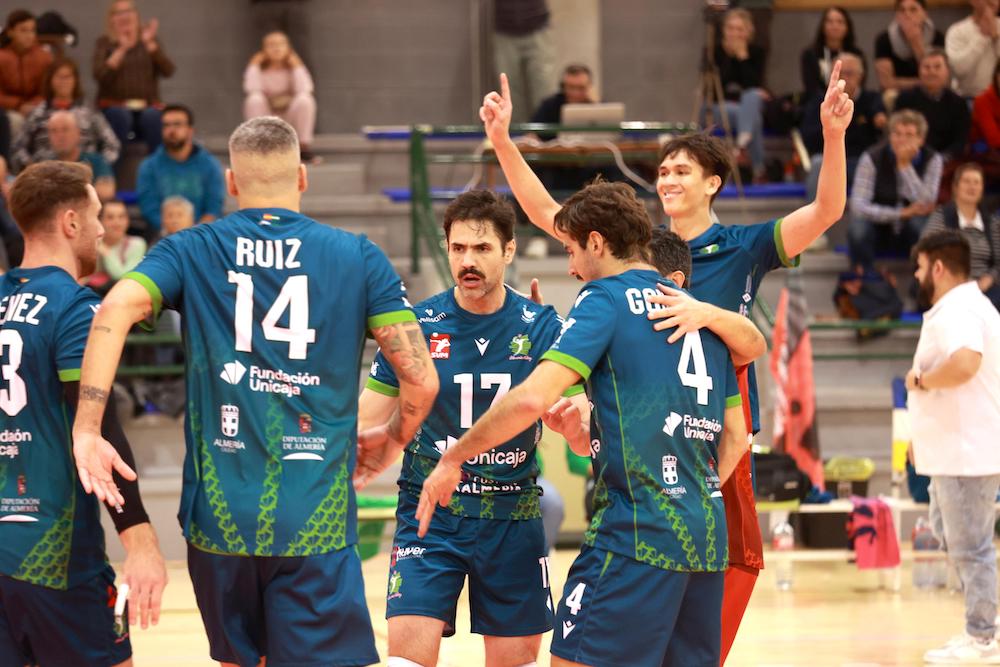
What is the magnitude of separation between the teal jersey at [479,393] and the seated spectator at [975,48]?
1016 cm

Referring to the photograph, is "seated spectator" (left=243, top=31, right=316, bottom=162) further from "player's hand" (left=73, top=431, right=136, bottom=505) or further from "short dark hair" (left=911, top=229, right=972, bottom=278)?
"player's hand" (left=73, top=431, right=136, bottom=505)

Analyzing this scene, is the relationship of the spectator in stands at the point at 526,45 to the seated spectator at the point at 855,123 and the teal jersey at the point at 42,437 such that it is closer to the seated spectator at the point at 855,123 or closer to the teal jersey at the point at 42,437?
the seated spectator at the point at 855,123

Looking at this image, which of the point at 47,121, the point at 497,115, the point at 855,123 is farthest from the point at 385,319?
the point at 855,123

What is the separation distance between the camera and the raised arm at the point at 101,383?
10.8 feet

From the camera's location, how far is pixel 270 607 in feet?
11.3

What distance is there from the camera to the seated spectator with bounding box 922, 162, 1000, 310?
36.5ft

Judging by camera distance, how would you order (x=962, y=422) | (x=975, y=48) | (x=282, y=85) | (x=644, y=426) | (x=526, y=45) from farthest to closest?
(x=526, y=45), (x=975, y=48), (x=282, y=85), (x=962, y=422), (x=644, y=426)

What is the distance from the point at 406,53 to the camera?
14805 millimetres

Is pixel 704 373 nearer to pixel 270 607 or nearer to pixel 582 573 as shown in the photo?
pixel 582 573

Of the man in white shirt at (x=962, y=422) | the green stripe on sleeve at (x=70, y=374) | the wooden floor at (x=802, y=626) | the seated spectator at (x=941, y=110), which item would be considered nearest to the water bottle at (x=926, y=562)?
the wooden floor at (x=802, y=626)

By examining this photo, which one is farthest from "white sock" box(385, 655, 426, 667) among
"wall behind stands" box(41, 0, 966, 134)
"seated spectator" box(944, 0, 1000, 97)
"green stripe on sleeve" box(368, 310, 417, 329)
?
"wall behind stands" box(41, 0, 966, 134)

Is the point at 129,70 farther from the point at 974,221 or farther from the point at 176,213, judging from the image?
the point at 974,221

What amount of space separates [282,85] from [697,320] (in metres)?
9.80

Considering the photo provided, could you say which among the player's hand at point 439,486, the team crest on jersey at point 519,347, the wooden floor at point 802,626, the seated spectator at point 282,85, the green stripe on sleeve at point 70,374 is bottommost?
A: the wooden floor at point 802,626
